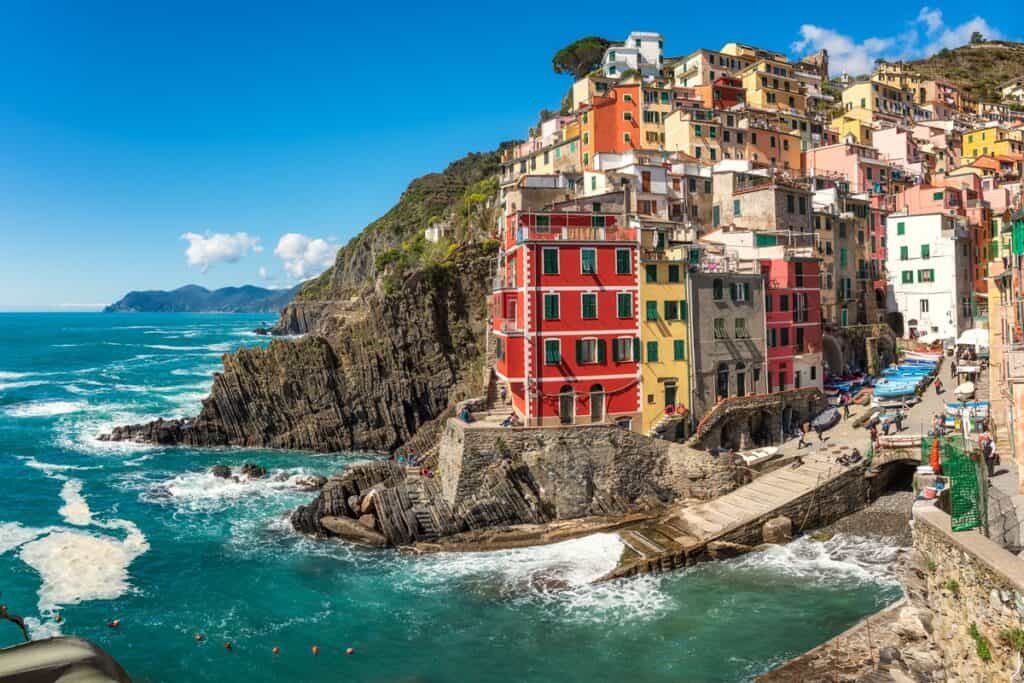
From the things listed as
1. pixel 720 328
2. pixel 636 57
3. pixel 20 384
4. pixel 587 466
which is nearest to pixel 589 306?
pixel 587 466

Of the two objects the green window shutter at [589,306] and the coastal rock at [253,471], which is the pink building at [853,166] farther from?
the coastal rock at [253,471]

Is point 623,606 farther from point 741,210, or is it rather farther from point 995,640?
point 741,210

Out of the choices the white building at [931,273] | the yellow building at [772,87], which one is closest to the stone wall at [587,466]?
the white building at [931,273]

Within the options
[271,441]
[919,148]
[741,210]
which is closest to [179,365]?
[271,441]

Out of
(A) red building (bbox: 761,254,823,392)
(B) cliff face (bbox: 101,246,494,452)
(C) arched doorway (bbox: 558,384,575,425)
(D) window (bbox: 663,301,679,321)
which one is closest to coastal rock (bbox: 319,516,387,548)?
(C) arched doorway (bbox: 558,384,575,425)

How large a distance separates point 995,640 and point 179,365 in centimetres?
12485

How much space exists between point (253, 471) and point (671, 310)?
31.3 metres

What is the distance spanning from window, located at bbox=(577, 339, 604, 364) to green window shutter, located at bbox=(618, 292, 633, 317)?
2020 millimetres

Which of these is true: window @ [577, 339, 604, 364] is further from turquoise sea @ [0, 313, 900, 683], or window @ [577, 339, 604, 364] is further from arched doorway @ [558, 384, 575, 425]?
turquoise sea @ [0, 313, 900, 683]

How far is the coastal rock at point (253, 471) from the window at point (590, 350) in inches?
1013

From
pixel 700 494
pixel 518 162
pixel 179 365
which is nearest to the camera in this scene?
pixel 700 494

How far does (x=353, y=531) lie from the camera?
3597 cm

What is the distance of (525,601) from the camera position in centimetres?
2864

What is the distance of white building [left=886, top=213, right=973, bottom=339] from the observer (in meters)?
62.4
